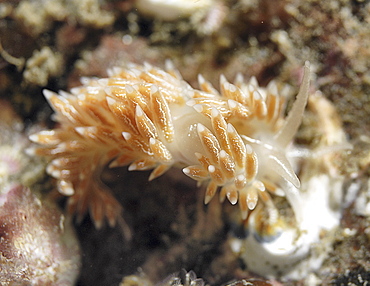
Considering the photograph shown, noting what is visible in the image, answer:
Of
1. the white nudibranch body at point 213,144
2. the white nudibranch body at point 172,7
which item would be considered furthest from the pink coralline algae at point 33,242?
the white nudibranch body at point 172,7

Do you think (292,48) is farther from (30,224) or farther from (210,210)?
(30,224)

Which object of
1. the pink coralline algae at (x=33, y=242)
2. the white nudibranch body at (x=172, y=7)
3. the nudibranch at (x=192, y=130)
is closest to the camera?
the nudibranch at (x=192, y=130)

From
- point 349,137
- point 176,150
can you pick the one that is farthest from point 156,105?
point 349,137

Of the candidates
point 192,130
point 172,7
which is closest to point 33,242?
point 192,130

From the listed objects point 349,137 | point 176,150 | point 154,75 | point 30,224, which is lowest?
point 30,224

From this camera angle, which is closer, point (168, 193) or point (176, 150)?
point (176, 150)

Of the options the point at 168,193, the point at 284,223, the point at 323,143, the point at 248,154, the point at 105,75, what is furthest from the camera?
the point at 105,75

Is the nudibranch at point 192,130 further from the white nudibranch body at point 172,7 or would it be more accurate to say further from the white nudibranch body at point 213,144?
the white nudibranch body at point 172,7

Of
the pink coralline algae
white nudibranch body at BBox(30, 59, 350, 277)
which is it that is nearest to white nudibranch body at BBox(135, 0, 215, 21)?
white nudibranch body at BBox(30, 59, 350, 277)
